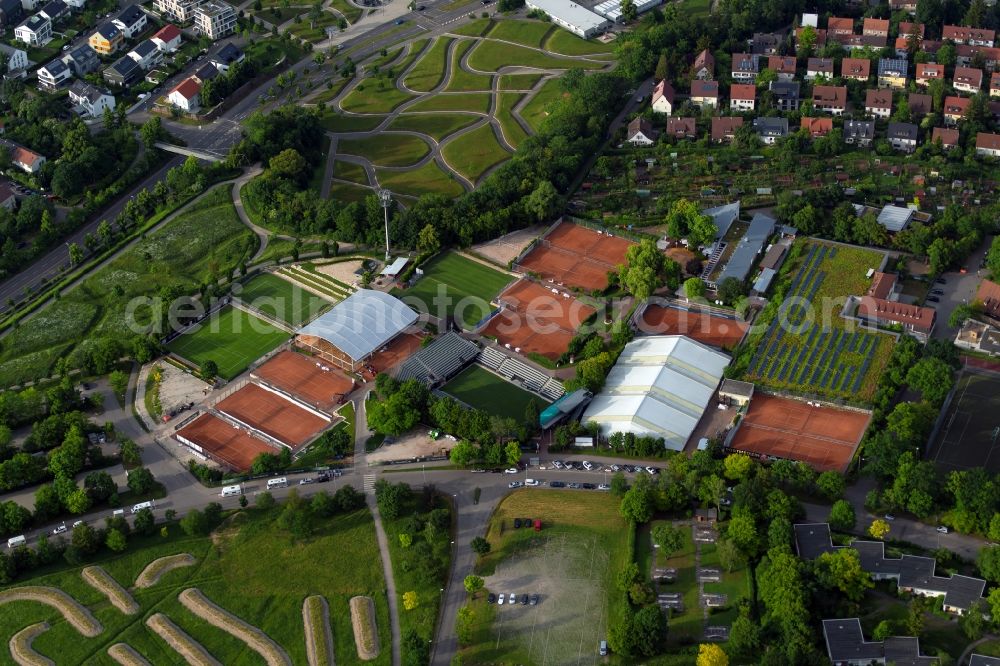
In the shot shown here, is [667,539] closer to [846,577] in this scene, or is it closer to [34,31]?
[846,577]

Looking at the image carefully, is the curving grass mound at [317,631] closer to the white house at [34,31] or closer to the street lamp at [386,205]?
the street lamp at [386,205]

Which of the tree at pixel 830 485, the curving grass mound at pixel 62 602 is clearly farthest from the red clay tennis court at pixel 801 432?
the curving grass mound at pixel 62 602

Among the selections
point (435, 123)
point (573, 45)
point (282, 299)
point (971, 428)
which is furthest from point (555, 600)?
point (573, 45)

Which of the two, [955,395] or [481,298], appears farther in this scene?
[481,298]

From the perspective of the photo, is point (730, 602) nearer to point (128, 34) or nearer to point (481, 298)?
point (481, 298)

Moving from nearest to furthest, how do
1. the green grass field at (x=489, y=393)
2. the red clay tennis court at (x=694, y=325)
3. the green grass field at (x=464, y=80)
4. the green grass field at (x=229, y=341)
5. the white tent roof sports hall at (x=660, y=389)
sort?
the white tent roof sports hall at (x=660, y=389) → the green grass field at (x=489, y=393) → the green grass field at (x=229, y=341) → the red clay tennis court at (x=694, y=325) → the green grass field at (x=464, y=80)

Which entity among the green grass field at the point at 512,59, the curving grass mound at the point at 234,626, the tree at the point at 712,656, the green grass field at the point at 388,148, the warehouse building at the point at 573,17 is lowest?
the curving grass mound at the point at 234,626

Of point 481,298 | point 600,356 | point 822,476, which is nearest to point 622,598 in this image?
point 822,476
